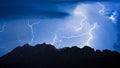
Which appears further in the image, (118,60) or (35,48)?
(35,48)

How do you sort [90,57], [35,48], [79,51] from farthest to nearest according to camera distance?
[35,48], [79,51], [90,57]

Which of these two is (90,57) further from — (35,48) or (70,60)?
(35,48)

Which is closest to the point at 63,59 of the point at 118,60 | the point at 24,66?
the point at 24,66

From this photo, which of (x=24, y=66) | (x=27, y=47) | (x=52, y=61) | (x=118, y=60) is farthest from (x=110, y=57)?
(x=27, y=47)

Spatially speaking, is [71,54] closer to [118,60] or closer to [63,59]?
[63,59]

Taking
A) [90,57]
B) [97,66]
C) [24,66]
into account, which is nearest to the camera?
[97,66]

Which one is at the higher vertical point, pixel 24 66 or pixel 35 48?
pixel 35 48
